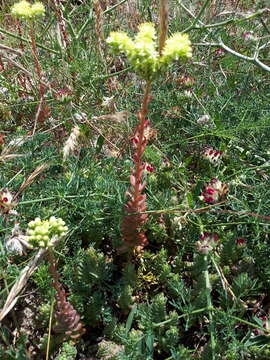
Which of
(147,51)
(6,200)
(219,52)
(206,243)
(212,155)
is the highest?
(219,52)

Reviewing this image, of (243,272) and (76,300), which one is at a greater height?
(243,272)

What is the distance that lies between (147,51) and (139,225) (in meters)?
0.82

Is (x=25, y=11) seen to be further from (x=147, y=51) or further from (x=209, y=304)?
Result: (x=209, y=304)

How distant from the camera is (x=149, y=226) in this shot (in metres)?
2.02

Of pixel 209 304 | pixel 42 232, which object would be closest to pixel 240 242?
pixel 209 304

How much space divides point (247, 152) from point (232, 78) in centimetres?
76

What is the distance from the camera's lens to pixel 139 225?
182 cm

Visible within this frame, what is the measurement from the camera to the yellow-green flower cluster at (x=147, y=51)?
1.31 m

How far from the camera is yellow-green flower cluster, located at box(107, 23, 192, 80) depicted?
131 cm

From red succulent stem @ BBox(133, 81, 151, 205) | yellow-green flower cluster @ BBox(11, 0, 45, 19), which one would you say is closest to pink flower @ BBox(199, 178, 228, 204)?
red succulent stem @ BBox(133, 81, 151, 205)

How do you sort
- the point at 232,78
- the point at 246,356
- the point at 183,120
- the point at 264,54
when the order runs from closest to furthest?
the point at 246,356 → the point at 183,120 → the point at 232,78 → the point at 264,54

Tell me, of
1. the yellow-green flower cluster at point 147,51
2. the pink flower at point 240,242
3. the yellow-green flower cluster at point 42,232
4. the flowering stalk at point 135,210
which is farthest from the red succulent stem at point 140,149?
the pink flower at point 240,242

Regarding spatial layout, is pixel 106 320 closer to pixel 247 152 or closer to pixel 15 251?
pixel 15 251

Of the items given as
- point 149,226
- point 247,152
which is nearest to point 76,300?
point 149,226
